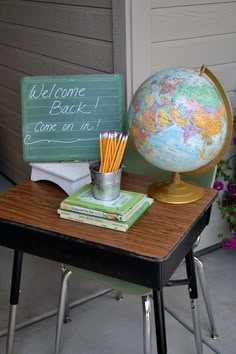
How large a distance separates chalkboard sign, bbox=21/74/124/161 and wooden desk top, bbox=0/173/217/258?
0.42 feet

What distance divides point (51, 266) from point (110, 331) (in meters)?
0.61

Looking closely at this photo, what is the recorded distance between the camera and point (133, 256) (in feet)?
3.75

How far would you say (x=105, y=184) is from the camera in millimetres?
1301

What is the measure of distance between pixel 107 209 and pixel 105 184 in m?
0.08

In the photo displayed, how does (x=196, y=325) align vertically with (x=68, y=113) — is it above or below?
below

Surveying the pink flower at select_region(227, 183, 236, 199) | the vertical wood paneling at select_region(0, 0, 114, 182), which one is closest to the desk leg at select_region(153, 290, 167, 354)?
the vertical wood paneling at select_region(0, 0, 114, 182)

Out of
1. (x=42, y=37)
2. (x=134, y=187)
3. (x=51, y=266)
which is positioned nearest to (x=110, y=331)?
(x=51, y=266)

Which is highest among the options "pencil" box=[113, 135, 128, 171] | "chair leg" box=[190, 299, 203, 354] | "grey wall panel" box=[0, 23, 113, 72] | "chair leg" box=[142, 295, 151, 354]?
"grey wall panel" box=[0, 23, 113, 72]

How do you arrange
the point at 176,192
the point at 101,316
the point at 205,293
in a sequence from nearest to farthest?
1. the point at 176,192
2. the point at 205,293
3. the point at 101,316

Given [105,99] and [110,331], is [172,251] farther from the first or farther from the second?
[110,331]

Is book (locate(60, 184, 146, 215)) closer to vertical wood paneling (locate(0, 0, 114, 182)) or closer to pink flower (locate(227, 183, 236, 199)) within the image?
vertical wood paneling (locate(0, 0, 114, 182))

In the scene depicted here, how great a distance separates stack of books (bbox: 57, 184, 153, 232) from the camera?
1.24 meters

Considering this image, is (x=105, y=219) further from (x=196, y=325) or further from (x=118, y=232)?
(x=196, y=325)

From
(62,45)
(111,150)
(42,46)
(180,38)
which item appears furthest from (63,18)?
(111,150)
